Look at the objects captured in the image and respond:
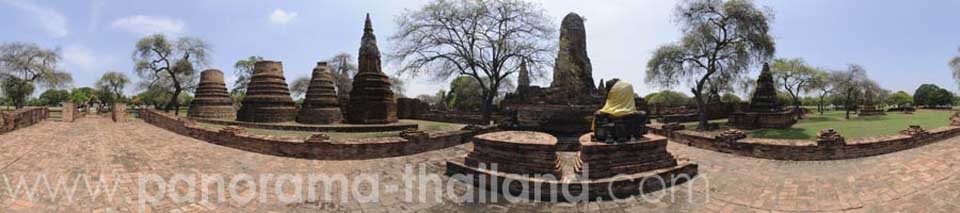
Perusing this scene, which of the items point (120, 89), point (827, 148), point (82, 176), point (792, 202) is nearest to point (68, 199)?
point (82, 176)

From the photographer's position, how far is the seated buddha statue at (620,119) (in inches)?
271

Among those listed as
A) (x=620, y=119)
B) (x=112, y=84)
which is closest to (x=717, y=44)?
(x=620, y=119)

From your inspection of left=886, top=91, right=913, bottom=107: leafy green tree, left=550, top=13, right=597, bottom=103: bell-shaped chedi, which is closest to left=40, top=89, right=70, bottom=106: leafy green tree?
left=550, top=13, right=597, bottom=103: bell-shaped chedi

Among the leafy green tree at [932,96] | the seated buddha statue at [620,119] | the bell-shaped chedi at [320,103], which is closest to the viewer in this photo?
the seated buddha statue at [620,119]

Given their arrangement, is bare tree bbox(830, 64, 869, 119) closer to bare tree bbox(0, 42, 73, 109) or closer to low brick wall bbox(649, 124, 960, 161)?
low brick wall bbox(649, 124, 960, 161)

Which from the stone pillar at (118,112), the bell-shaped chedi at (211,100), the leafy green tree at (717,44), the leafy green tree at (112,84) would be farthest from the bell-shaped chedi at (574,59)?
the leafy green tree at (112,84)

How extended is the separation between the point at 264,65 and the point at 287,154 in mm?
12886

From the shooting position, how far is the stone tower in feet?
58.9

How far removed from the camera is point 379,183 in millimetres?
6324

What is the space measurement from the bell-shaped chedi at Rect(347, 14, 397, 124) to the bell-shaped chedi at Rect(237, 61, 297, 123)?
14.2 ft

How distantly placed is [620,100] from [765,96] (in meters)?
15.1

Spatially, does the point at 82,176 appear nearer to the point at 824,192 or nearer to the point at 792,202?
the point at 792,202

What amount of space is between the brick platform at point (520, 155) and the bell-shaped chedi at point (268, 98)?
1459cm

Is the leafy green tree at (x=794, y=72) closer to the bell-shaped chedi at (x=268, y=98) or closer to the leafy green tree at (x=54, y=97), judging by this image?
the bell-shaped chedi at (x=268, y=98)
